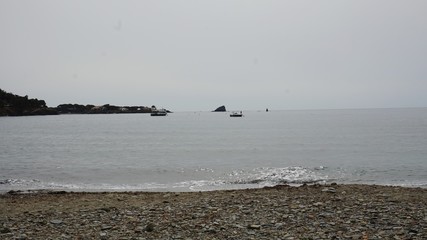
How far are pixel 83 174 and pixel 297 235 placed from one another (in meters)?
22.9

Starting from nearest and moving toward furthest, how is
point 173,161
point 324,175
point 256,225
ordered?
point 256,225 < point 324,175 < point 173,161

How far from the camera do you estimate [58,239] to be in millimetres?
9234

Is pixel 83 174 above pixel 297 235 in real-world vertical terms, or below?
below

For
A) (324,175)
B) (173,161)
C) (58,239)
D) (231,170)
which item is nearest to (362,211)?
(58,239)

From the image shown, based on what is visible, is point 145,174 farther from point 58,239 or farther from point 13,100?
point 13,100

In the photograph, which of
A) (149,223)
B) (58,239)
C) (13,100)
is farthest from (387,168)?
(13,100)

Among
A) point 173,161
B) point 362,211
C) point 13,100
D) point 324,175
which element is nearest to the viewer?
point 362,211

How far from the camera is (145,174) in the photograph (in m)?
28.5

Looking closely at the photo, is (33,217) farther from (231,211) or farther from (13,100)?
(13,100)

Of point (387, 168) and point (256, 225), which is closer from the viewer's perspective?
point (256, 225)

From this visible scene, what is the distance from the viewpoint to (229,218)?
10.9 meters

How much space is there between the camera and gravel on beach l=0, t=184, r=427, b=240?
30.8 feet

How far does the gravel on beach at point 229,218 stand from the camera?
9.38m

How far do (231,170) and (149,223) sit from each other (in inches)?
768
